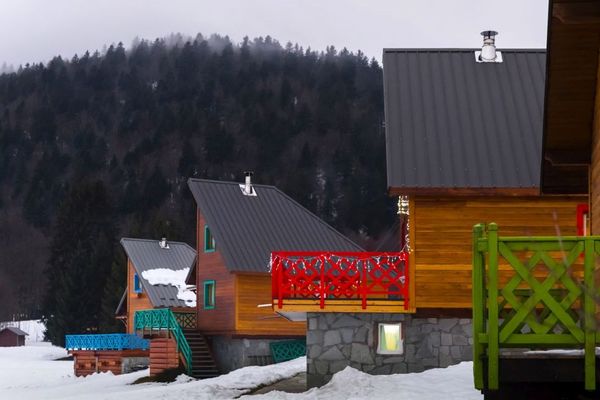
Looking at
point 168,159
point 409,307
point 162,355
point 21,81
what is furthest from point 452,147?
point 21,81

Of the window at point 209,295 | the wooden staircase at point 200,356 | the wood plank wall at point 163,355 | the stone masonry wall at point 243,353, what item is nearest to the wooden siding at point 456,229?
the stone masonry wall at point 243,353

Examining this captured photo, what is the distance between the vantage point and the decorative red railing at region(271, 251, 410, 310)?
23062 millimetres

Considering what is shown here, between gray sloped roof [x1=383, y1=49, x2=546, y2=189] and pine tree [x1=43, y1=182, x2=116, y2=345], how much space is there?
4483 centimetres

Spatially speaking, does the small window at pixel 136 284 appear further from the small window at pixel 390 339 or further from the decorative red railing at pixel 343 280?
the small window at pixel 390 339

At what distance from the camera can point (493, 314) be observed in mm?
9844

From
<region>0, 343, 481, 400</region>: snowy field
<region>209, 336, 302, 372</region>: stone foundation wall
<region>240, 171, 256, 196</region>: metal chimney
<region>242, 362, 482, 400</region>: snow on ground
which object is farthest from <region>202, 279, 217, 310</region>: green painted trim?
<region>242, 362, 482, 400</region>: snow on ground

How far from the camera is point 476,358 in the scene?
32.4 feet

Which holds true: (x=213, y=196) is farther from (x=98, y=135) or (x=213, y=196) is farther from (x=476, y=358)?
(x=98, y=135)

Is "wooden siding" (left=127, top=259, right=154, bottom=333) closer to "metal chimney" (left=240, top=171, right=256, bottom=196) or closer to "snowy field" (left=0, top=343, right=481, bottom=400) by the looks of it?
"snowy field" (left=0, top=343, right=481, bottom=400)

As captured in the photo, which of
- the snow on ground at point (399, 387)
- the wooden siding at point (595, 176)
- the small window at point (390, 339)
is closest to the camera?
the wooden siding at point (595, 176)

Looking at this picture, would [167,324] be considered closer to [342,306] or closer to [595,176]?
[342,306]

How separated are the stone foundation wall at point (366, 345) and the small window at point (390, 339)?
0.50 ft

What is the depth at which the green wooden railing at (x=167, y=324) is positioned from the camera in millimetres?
36719

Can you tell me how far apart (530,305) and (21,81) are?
19914 cm
